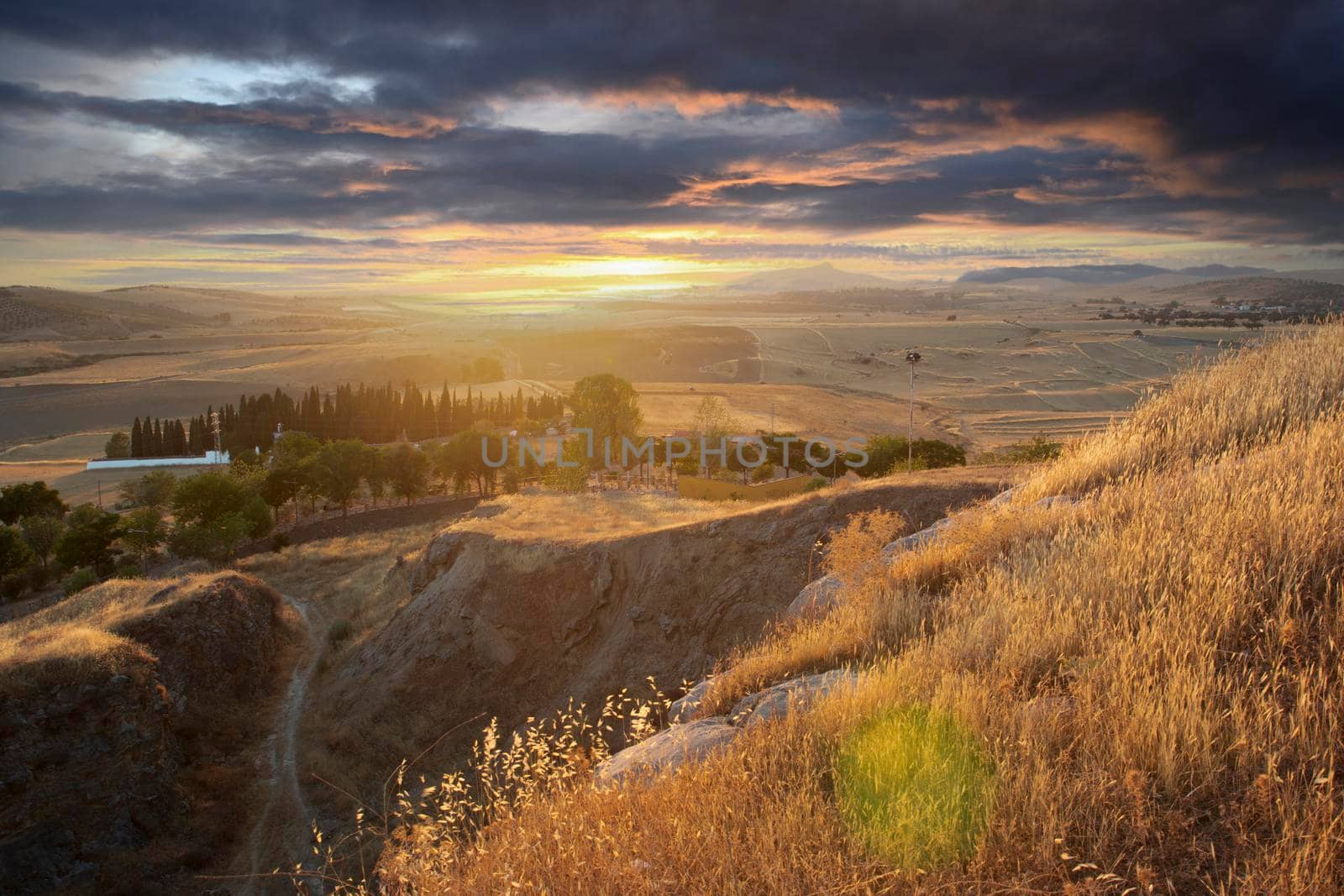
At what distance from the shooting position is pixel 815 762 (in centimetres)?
446

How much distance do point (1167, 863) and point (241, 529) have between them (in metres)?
43.5

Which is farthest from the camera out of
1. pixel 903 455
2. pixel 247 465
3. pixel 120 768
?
pixel 247 465

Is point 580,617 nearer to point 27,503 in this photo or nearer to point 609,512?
point 609,512

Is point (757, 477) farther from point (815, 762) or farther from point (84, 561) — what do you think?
point (815, 762)

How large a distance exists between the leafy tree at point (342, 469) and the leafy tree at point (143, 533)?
9.78 metres

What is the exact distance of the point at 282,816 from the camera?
17.2 m

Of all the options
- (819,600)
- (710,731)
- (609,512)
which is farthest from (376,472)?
(710,731)

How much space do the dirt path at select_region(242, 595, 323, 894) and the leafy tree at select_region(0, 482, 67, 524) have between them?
119ft

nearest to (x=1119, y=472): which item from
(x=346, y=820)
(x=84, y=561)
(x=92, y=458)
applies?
(x=346, y=820)

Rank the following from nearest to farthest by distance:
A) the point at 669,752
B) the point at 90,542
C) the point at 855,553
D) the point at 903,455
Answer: the point at 669,752 → the point at 855,553 → the point at 90,542 → the point at 903,455

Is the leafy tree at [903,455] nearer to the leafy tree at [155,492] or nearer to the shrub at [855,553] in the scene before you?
the shrub at [855,553]

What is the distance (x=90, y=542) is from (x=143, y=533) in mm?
2206

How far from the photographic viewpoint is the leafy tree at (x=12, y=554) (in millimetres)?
37344

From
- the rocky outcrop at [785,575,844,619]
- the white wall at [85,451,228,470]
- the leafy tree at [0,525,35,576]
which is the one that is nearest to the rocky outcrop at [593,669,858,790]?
the rocky outcrop at [785,575,844,619]
